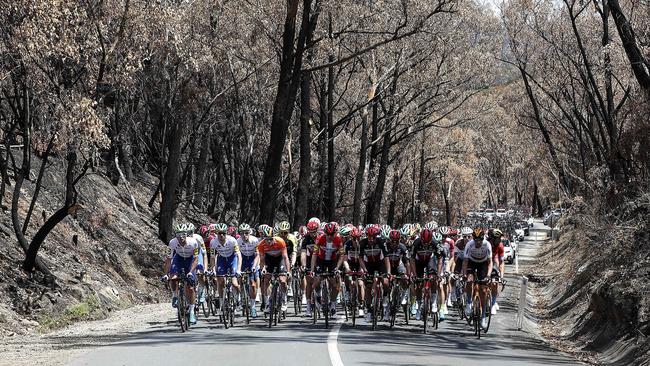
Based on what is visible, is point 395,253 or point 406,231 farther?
point 406,231

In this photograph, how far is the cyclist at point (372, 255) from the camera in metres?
20.2

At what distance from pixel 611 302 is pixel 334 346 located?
18.3ft

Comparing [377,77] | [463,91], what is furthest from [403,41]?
[463,91]

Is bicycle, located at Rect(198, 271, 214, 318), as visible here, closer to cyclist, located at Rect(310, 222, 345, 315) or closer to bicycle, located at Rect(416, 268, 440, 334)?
cyclist, located at Rect(310, 222, 345, 315)

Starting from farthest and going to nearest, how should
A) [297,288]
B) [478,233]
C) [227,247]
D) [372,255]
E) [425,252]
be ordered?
[297,288]
[372,255]
[425,252]
[227,247]
[478,233]

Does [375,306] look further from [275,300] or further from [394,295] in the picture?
[275,300]

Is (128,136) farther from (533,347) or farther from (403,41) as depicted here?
(533,347)

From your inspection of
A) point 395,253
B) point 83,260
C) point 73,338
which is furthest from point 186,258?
point 83,260

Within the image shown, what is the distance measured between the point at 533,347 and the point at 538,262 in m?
38.8

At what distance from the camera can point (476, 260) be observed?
1988 cm

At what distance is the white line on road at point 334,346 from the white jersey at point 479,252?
2.97 metres

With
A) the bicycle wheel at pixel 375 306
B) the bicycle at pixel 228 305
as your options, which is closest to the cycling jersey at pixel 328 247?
the bicycle wheel at pixel 375 306

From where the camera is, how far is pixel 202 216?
48375 mm

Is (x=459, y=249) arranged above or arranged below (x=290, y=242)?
below
